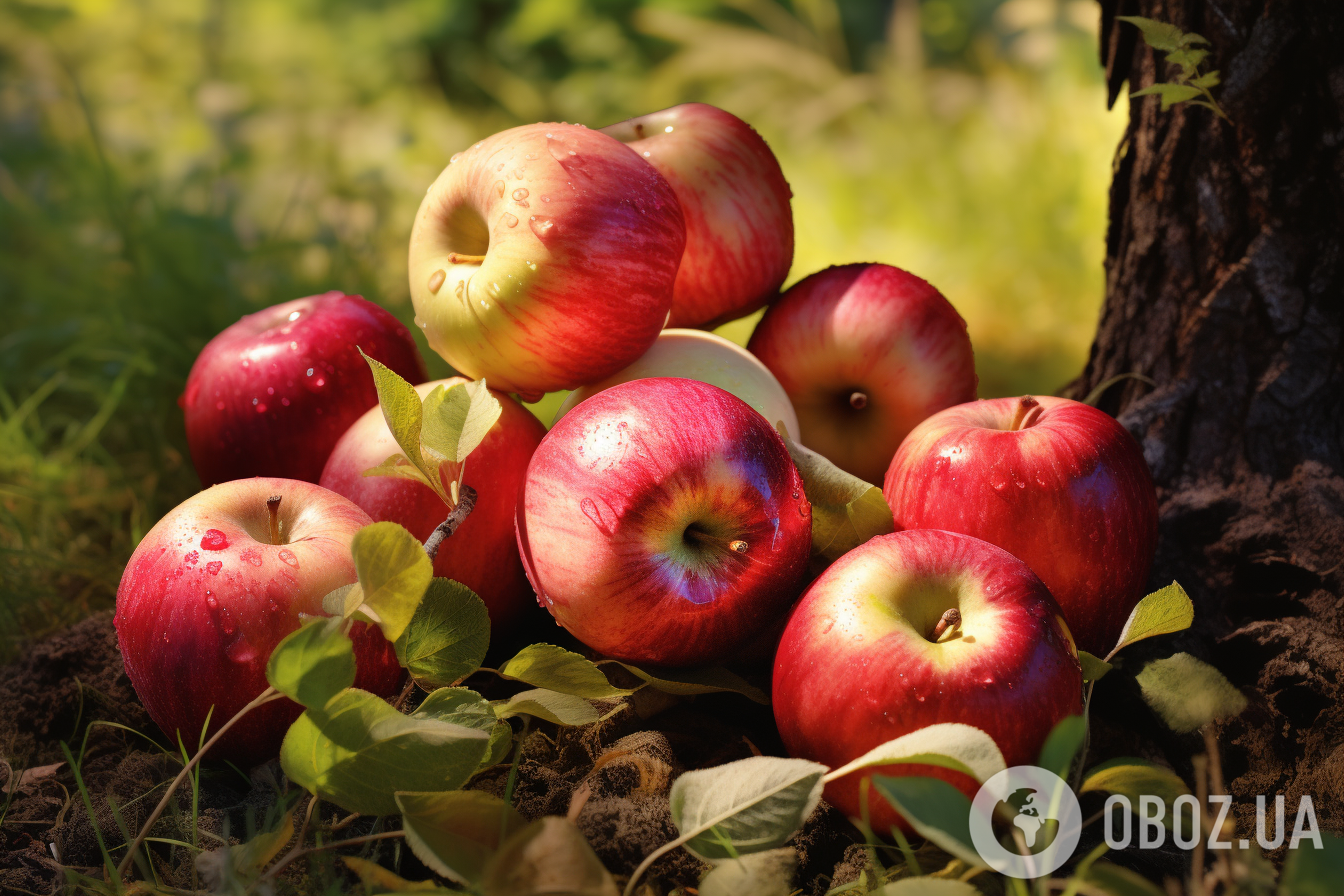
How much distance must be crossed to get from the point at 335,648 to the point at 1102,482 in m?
0.86

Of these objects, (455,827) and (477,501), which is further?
(477,501)

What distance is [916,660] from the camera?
2.85 feet

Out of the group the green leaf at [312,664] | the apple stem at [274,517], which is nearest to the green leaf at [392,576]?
the green leaf at [312,664]

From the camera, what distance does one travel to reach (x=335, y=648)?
Answer: 2.53 ft

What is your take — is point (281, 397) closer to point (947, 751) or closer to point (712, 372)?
point (712, 372)

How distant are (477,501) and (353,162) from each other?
9.38 ft

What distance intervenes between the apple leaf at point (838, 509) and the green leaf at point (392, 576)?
0.49 m

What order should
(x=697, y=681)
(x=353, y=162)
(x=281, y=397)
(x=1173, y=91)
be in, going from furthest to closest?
(x=353, y=162)
(x=281, y=397)
(x=1173, y=91)
(x=697, y=681)

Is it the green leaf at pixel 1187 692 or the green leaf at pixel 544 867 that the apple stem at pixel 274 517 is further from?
the green leaf at pixel 1187 692

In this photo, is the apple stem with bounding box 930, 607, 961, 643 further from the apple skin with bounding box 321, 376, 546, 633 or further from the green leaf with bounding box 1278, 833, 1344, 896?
the apple skin with bounding box 321, 376, 546, 633

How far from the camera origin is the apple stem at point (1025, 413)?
118 cm

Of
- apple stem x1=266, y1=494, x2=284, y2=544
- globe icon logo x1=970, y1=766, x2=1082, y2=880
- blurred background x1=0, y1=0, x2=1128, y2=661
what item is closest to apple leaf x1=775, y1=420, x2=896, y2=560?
globe icon logo x1=970, y1=766, x2=1082, y2=880

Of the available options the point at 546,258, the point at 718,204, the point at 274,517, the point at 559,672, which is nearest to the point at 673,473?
the point at 559,672

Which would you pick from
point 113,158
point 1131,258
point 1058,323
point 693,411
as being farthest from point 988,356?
point 113,158
